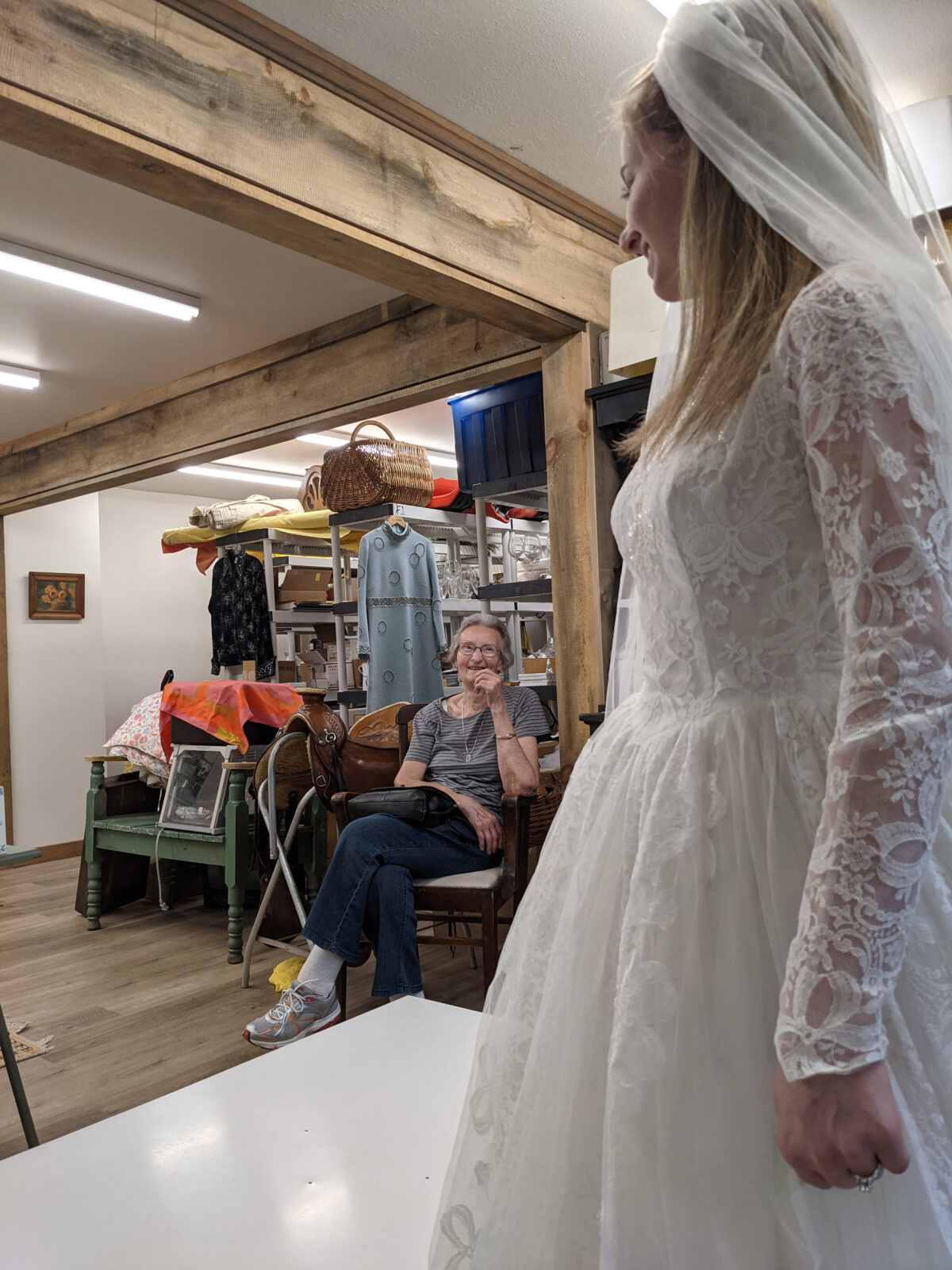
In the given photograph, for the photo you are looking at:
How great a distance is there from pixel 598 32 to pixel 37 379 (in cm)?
351

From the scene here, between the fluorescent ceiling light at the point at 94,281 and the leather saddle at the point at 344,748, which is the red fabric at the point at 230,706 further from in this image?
the fluorescent ceiling light at the point at 94,281

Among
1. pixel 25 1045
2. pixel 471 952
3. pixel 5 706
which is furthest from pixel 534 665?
pixel 5 706

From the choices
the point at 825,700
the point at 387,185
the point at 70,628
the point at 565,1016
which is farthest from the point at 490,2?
the point at 70,628

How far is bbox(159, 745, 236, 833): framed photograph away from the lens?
441cm

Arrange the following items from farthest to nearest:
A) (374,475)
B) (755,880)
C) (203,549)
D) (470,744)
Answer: (203,549)
(374,475)
(470,744)
(755,880)

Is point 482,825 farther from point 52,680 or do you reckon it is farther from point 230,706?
point 52,680

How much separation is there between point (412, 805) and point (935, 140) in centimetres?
242

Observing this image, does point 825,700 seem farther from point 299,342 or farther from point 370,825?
point 299,342

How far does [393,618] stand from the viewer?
4.49 meters

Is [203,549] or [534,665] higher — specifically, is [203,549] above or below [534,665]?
above

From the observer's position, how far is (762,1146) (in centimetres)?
59

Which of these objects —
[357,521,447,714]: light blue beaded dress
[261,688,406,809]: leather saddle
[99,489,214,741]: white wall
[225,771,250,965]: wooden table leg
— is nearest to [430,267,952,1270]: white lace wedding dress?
[261,688,406,809]: leather saddle

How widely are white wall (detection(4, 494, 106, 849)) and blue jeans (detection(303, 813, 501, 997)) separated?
454cm

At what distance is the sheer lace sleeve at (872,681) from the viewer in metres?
0.54
